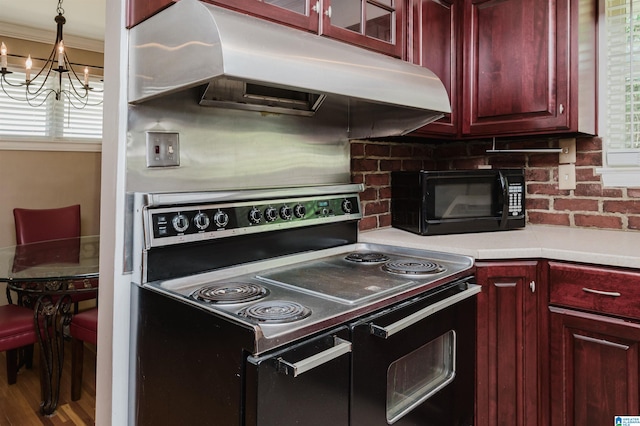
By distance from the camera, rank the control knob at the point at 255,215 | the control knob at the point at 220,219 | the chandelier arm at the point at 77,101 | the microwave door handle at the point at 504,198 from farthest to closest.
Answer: the chandelier arm at the point at 77,101 < the microwave door handle at the point at 504,198 < the control knob at the point at 255,215 < the control knob at the point at 220,219

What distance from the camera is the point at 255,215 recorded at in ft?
5.22

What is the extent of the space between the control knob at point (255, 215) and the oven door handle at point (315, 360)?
0.60 metres

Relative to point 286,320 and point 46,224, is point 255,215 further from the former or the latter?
point 46,224

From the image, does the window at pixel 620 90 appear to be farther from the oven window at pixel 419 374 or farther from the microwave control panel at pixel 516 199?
the oven window at pixel 419 374

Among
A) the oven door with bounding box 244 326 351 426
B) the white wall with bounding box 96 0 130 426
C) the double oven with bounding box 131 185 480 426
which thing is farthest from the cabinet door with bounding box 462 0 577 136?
the white wall with bounding box 96 0 130 426

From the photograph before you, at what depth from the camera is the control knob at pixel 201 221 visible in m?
1.42

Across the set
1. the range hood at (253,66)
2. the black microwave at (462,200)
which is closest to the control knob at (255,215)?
the range hood at (253,66)

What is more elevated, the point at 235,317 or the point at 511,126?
the point at 511,126

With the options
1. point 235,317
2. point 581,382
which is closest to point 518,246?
point 581,382

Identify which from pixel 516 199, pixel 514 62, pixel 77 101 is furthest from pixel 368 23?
pixel 77 101

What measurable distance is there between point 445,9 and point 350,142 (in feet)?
2.58

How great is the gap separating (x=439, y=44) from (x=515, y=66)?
1.17ft

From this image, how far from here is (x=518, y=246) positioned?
1.76m

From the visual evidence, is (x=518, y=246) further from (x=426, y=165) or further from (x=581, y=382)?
(x=426, y=165)
